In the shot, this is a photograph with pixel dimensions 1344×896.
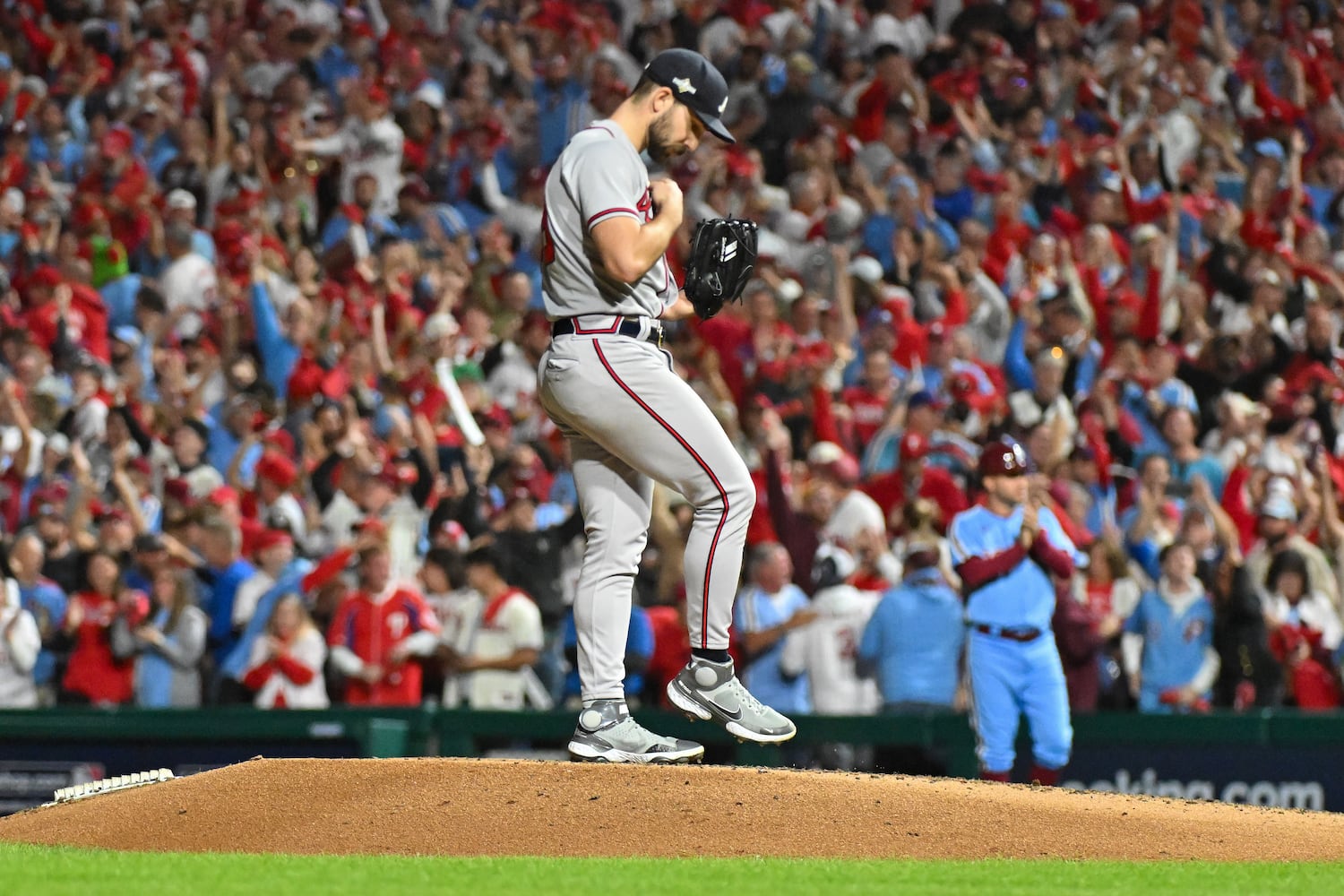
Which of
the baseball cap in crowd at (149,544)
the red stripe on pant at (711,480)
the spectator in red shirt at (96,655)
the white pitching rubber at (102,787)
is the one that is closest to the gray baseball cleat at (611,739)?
the red stripe on pant at (711,480)

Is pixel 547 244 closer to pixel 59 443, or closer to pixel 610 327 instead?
pixel 610 327

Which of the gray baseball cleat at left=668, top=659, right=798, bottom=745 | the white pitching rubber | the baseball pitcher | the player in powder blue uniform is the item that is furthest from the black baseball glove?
the player in powder blue uniform

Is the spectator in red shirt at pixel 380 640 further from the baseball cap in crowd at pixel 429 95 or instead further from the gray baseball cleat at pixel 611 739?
the baseball cap in crowd at pixel 429 95

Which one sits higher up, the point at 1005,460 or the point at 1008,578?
the point at 1005,460

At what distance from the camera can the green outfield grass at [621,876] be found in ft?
14.4

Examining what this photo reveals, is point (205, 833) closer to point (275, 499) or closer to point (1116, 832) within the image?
point (1116, 832)

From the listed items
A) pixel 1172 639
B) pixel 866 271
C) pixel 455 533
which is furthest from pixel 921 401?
pixel 455 533

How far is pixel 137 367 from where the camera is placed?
13016 millimetres

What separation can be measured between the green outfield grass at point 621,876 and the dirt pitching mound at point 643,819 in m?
0.18

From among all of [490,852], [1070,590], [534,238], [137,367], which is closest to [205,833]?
[490,852]

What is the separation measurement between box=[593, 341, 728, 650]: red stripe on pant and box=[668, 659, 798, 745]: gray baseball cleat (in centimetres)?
8

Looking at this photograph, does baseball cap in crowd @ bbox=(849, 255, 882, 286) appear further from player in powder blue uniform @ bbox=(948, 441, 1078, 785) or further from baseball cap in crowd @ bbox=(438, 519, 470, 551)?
player in powder blue uniform @ bbox=(948, 441, 1078, 785)

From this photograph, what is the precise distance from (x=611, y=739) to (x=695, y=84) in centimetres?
187

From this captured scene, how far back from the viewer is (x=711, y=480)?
5.50 meters
